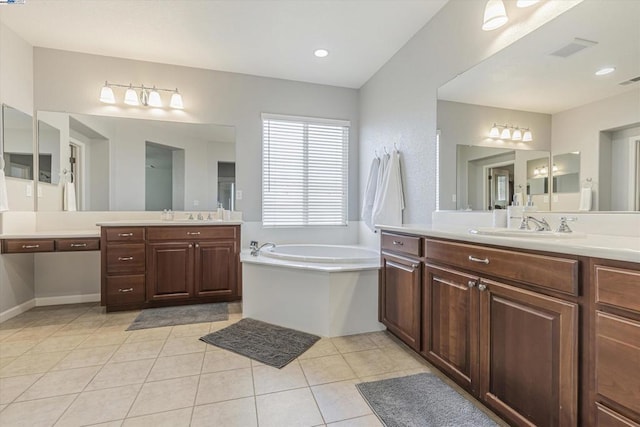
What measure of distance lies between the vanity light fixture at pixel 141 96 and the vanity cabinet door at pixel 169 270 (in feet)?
5.07

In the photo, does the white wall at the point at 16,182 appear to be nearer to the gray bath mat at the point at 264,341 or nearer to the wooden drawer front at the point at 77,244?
the wooden drawer front at the point at 77,244

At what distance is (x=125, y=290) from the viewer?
289cm

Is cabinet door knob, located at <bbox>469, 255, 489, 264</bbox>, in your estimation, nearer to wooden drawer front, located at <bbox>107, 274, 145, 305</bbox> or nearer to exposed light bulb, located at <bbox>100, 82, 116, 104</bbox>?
wooden drawer front, located at <bbox>107, 274, 145, 305</bbox>

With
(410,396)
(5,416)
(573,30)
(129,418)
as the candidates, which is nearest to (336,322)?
(410,396)

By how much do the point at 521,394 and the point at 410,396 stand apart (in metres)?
0.55

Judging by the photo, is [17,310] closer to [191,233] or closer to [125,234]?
[125,234]

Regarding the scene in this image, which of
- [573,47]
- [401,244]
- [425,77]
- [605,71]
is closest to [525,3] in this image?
[573,47]

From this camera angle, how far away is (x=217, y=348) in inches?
86.8

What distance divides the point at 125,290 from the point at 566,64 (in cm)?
370

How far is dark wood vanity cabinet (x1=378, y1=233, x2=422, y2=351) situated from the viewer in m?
1.97

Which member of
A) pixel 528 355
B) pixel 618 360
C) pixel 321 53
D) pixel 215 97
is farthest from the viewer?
pixel 215 97

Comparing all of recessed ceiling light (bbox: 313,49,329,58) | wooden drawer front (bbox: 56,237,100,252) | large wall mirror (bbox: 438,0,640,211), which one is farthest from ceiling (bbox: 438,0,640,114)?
wooden drawer front (bbox: 56,237,100,252)

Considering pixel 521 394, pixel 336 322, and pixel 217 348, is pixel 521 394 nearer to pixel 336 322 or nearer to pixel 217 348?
pixel 336 322

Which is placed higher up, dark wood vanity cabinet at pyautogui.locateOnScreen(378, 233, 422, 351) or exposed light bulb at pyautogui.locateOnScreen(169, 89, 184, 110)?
exposed light bulb at pyautogui.locateOnScreen(169, 89, 184, 110)
